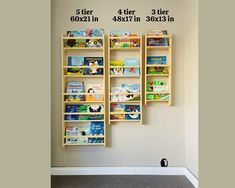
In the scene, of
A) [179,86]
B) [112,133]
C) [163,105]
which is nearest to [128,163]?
[112,133]

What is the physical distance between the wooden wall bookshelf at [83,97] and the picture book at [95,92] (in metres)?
0.02

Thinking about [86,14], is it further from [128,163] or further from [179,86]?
[128,163]

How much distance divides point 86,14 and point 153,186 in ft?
8.89

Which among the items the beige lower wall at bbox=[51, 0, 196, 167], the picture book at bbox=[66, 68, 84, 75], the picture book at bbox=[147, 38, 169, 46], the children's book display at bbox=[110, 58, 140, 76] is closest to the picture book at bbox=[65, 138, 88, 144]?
the beige lower wall at bbox=[51, 0, 196, 167]

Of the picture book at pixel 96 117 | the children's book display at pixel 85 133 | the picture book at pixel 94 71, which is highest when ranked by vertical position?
the picture book at pixel 94 71

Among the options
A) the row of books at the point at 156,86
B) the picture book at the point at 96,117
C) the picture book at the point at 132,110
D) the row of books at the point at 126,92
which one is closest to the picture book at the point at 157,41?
the row of books at the point at 156,86

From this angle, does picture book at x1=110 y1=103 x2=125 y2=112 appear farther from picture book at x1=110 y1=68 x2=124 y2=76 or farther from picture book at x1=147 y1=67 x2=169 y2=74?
picture book at x1=147 y1=67 x2=169 y2=74

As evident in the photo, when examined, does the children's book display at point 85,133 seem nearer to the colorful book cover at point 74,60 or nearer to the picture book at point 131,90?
the picture book at point 131,90

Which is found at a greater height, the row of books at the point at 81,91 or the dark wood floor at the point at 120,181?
the row of books at the point at 81,91

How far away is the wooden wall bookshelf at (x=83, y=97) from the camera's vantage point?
428 cm

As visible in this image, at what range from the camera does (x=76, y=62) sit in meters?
4.34

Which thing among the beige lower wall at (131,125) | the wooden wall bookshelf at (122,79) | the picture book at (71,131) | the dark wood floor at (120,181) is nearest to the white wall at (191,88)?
the beige lower wall at (131,125)

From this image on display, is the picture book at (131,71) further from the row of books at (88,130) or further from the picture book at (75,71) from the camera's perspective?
the row of books at (88,130)

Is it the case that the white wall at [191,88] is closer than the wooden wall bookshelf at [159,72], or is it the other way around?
the white wall at [191,88]
